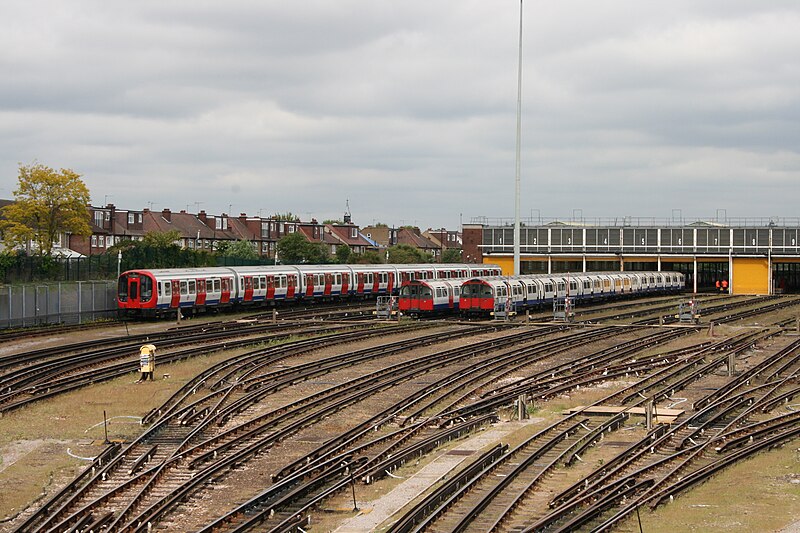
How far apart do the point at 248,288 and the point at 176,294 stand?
687cm

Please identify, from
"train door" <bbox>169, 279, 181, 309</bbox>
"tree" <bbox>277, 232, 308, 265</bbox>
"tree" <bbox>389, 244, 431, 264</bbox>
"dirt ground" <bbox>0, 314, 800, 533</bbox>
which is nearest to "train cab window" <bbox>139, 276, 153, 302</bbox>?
"train door" <bbox>169, 279, 181, 309</bbox>

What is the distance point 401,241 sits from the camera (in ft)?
582

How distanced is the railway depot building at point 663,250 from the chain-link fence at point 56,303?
176 feet

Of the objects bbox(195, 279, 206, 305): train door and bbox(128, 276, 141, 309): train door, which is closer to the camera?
bbox(128, 276, 141, 309): train door

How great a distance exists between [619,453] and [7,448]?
45.2 ft

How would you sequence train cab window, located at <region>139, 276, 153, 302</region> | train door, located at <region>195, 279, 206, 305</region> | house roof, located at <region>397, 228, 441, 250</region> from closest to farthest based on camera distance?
train cab window, located at <region>139, 276, 153, 302</region> → train door, located at <region>195, 279, 206, 305</region> → house roof, located at <region>397, 228, 441, 250</region>

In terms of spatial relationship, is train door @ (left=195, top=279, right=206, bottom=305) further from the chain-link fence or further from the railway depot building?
the railway depot building

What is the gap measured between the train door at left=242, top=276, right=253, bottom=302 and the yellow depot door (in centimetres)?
5621

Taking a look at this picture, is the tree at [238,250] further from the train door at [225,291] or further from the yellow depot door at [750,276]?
the yellow depot door at [750,276]

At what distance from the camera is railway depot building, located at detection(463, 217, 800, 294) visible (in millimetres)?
102250

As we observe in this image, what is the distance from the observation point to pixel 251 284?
65.2 meters

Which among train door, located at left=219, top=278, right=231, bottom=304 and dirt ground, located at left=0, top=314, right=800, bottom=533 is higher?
train door, located at left=219, top=278, right=231, bottom=304

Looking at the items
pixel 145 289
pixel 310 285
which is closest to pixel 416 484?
pixel 145 289

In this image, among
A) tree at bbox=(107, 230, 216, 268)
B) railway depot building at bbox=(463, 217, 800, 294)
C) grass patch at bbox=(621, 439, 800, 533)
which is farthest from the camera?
railway depot building at bbox=(463, 217, 800, 294)
